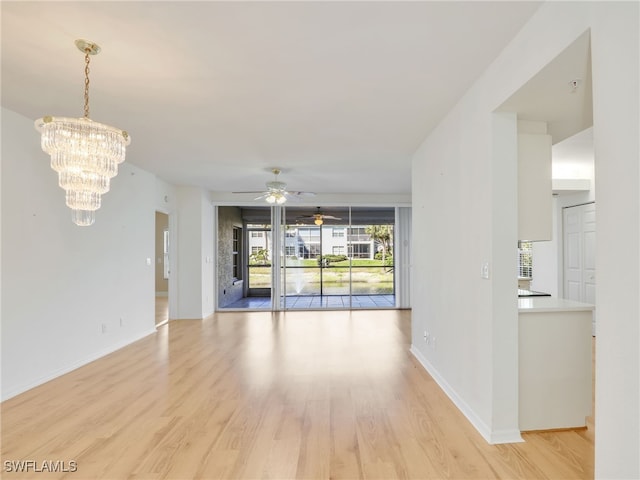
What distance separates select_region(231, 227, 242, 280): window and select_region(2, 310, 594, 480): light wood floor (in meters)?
4.13

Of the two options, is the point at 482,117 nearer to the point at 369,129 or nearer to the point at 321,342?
the point at 369,129

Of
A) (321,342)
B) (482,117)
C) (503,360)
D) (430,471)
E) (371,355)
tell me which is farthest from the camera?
(321,342)

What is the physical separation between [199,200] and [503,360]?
232 inches

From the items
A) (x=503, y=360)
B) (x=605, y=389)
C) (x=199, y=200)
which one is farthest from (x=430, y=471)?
(x=199, y=200)

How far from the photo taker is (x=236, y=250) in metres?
8.32

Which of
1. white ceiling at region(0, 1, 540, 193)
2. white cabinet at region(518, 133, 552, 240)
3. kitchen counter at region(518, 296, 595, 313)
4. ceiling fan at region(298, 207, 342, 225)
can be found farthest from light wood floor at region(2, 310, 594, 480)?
ceiling fan at region(298, 207, 342, 225)

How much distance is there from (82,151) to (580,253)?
6.49m

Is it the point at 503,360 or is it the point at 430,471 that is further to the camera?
the point at 503,360

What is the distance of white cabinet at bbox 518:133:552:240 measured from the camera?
7.82 feet

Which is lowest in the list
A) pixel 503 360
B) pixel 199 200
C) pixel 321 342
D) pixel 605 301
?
pixel 321 342

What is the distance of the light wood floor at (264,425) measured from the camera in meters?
2.01

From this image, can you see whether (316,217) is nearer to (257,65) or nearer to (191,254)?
(191,254)

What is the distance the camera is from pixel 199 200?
6.57 meters

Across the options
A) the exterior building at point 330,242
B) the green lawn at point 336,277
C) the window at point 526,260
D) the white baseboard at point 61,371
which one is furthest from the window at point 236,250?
the window at point 526,260
